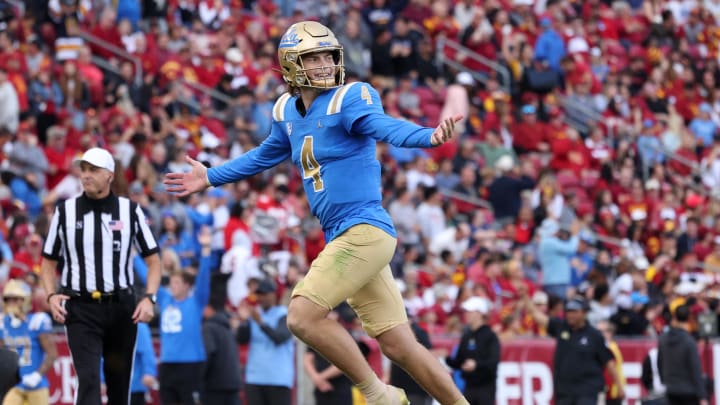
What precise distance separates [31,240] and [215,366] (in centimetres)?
292

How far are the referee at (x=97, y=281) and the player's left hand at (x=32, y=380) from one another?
2422 mm

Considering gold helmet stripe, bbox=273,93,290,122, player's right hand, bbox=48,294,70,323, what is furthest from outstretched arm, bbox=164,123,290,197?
player's right hand, bbox=48,294,70,323

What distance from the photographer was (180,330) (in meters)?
13.6

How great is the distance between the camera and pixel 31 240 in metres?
15.6

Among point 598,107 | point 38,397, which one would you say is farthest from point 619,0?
point 38,397

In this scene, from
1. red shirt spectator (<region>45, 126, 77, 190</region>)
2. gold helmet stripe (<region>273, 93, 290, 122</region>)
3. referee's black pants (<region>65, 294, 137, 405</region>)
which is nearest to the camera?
gold helmet stripe (<region>273, 93, 290, 122</region>)

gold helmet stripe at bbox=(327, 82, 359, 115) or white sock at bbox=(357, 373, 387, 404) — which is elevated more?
gold helmet stripe at bbox=(327, 82, 359, 115)

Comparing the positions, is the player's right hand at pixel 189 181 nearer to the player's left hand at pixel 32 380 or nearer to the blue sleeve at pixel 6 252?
the player's left hand at pixel 32 380

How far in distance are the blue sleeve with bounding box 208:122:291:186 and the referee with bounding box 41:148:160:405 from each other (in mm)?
1098

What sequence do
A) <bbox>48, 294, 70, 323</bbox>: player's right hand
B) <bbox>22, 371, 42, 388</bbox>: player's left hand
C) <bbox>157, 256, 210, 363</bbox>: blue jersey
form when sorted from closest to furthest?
<bbox>48, 294, 70, 323</bbox>: player's right hand, <bbox>22, 371, 42, 388</bbox>: player's left hand, <bbox>157, 256, 210, 363</bbox>: blue jersey

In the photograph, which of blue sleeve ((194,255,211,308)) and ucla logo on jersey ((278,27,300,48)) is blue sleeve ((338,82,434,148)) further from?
blue sleeve ((194,255,211,308))

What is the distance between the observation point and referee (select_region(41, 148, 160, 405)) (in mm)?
9258

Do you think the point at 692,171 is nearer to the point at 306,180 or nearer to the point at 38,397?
the point at 38,397

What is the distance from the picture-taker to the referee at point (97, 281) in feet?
30.4
